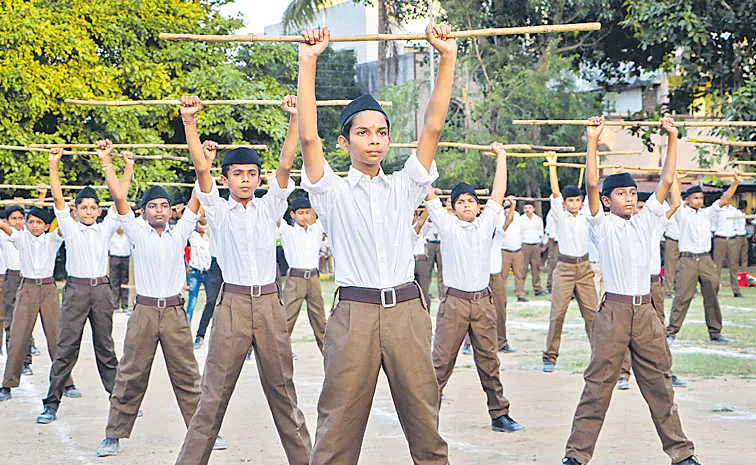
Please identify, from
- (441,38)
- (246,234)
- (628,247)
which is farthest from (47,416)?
(441,38)

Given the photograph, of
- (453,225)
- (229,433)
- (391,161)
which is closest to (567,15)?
(391,161)

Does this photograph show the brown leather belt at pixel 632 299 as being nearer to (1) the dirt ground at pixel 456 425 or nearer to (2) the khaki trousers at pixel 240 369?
(1) the dirt ground at pixel 456 425

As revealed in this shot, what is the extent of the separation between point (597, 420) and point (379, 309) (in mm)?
2784

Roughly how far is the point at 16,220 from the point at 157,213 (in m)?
4.98

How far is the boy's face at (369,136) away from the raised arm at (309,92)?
25cm

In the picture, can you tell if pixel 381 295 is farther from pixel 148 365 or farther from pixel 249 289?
pixel 148 365

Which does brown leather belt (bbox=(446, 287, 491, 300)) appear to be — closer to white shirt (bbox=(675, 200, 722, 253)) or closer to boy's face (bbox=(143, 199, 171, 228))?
boy's face (bbox=(143, 199, 171, 228))

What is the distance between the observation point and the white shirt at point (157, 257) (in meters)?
8.45

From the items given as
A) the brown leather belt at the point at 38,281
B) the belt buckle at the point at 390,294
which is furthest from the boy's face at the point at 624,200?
the brown leather belt at the point at 38,281

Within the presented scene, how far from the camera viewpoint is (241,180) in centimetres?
740

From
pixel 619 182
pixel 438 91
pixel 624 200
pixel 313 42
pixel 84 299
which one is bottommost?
pixel 84 299

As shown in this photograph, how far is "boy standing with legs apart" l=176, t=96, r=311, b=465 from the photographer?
6.77m

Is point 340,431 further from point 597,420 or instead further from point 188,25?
point 188,25

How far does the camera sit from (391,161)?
105ft
